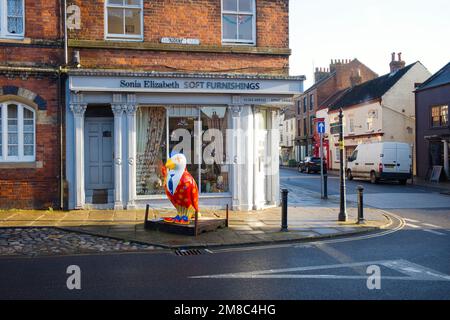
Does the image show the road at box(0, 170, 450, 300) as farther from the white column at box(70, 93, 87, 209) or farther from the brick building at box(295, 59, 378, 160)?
the brick building at box(295, 59, 378, 160)

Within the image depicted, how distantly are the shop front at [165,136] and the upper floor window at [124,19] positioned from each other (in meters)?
1.58

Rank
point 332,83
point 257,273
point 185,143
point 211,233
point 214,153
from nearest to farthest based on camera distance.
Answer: point 257,273
point 211,233
point 185,143
point 214,153
point 332,83

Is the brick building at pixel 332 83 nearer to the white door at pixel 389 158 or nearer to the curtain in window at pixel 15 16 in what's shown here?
the white door at pixel 389 158

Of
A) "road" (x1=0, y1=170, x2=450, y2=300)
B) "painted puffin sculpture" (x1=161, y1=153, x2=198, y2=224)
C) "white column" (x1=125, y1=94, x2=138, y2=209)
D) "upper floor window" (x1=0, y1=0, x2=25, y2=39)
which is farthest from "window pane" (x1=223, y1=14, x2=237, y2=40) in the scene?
"road" (x1=0, y1=170, x2=450, y2=300)

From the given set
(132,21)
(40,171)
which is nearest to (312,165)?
(132,21)

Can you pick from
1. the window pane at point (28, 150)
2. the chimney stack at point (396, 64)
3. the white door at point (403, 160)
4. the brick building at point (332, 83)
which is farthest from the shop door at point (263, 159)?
the brick building at point (332, 83)

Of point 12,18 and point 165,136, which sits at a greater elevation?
point 12,18

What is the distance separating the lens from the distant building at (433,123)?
2861 centimetres

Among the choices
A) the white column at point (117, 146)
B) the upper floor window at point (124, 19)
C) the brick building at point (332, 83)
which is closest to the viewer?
the white column at point (117, 146)

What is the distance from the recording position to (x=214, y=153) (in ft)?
45.9

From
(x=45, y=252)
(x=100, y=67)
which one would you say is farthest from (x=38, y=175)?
(x=45, y=252)

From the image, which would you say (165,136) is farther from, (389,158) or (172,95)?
(389,158)

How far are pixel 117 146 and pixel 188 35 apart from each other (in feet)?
13.2
